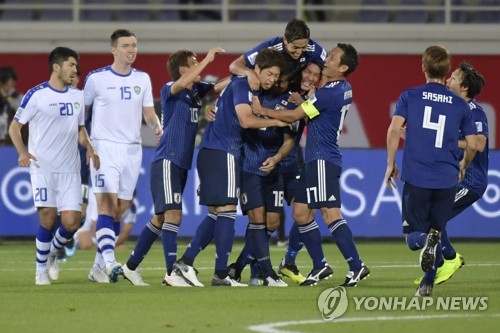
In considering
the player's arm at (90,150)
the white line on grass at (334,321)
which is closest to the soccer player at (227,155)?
the player's arm at (90,150)

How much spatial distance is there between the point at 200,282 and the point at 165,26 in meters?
12.7

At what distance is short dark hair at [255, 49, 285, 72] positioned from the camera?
35.9 ft

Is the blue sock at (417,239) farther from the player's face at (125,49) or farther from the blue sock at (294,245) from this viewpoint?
the player's face at (125,49)

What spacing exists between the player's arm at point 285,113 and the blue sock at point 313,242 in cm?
115

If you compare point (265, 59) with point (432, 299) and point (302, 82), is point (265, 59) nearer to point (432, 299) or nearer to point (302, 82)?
point (302, 82)

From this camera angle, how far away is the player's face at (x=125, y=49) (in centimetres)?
1197

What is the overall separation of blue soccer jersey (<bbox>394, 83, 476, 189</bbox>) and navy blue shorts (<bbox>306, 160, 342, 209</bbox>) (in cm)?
119

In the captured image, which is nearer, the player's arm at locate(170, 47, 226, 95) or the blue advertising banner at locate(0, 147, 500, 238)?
the player's arm at locate(170, 47, 226, 95)

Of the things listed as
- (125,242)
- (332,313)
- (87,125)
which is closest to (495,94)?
(125,242)

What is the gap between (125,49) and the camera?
1200 cm

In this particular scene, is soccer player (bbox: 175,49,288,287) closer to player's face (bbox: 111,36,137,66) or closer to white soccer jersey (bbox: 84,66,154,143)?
white soccer jersey (bbox: 84,66,154,143)

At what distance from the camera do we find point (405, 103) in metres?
9.98

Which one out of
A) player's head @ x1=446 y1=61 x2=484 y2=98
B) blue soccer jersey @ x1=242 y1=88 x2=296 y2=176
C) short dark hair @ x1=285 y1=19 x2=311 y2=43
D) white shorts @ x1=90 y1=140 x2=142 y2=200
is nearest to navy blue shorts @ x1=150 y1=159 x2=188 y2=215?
white shorts @ x1=90 y1=140 x2=142 y2=200

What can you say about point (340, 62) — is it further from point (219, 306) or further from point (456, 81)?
point (219, 306)
